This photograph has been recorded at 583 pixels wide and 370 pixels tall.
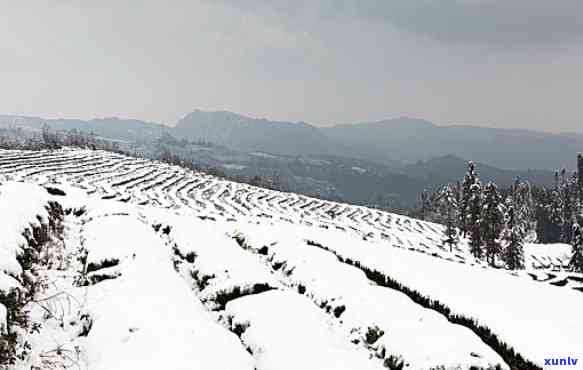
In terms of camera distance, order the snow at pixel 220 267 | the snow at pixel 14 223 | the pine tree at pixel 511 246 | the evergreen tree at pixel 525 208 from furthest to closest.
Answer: the evergreen tree at pixel 525 208 → the pine tree at pixel 511 246 → the snow at pixel 220 267 → the snow at pixel 14 223

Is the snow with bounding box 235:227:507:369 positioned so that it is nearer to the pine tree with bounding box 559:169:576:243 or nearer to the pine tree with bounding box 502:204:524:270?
the pine tree with bounding box 502:204:524:270

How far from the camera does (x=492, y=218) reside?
55.1 m

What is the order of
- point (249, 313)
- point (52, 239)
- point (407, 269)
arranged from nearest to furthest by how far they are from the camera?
point (249, 313), point (52, 239), point (407, 269)

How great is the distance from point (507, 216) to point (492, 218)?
11.9 ft

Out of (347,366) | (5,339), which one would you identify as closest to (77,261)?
(5,339)

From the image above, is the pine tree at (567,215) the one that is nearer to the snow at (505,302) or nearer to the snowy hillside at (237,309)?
the snow at (505,302)

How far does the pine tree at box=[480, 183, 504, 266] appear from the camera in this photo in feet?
181

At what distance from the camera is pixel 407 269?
43.9ft

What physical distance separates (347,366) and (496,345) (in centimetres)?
314

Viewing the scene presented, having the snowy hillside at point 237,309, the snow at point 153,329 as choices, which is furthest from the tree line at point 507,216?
the snow at point 153,329

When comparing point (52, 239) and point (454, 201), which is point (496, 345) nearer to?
point (52, 239)

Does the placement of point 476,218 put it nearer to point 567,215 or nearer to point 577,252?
point 577,252

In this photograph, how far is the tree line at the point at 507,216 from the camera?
55.8 m

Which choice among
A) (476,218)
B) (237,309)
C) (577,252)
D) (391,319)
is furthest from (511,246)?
(237,309)
